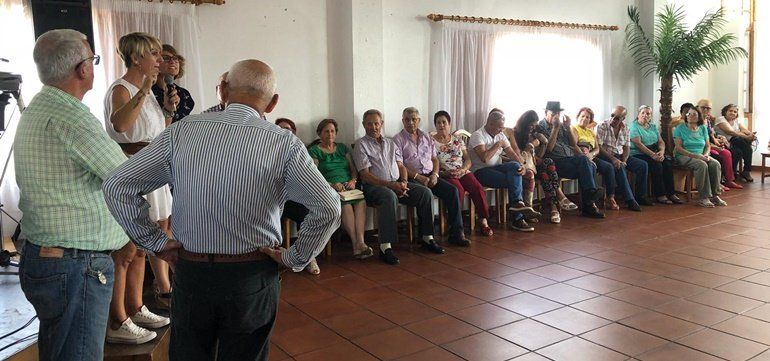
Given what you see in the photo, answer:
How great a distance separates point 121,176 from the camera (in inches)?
66.2

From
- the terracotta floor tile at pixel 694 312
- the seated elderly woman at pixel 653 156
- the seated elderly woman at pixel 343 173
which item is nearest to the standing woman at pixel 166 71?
the seated elderly woman at pixel 343 173

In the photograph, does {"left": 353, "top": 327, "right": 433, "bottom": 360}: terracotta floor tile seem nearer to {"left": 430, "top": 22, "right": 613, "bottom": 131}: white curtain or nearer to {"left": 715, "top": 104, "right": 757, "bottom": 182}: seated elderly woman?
{"left": 430, "top": 22, "right": 613, "bottom": 131}: white curtain

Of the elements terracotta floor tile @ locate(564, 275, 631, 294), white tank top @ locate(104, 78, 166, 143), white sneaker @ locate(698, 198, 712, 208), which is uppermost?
white tank top @ locate(104, 78, 166, 143)

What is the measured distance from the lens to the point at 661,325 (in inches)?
129

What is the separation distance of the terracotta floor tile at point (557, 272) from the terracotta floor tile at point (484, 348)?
1.25 metres

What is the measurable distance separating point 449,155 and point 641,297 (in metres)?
2.49

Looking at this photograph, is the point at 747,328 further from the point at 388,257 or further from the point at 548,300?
the point at 388,257

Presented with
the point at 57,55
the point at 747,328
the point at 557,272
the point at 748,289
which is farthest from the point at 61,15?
the point at 748,289

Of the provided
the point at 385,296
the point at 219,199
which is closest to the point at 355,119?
the point at 385,296

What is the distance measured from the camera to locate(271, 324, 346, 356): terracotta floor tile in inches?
121

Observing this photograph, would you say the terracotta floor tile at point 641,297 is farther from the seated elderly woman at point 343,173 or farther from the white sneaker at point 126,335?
the white sneaker at point 126,335

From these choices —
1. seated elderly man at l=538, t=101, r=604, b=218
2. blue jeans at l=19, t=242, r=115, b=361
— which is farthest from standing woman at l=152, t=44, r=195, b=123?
seated elderly man at l=538, t=101, r=604, b=218

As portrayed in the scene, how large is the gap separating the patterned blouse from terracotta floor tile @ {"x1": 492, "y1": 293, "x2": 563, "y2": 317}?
2.16 meters

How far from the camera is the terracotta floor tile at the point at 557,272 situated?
4.27 metres
